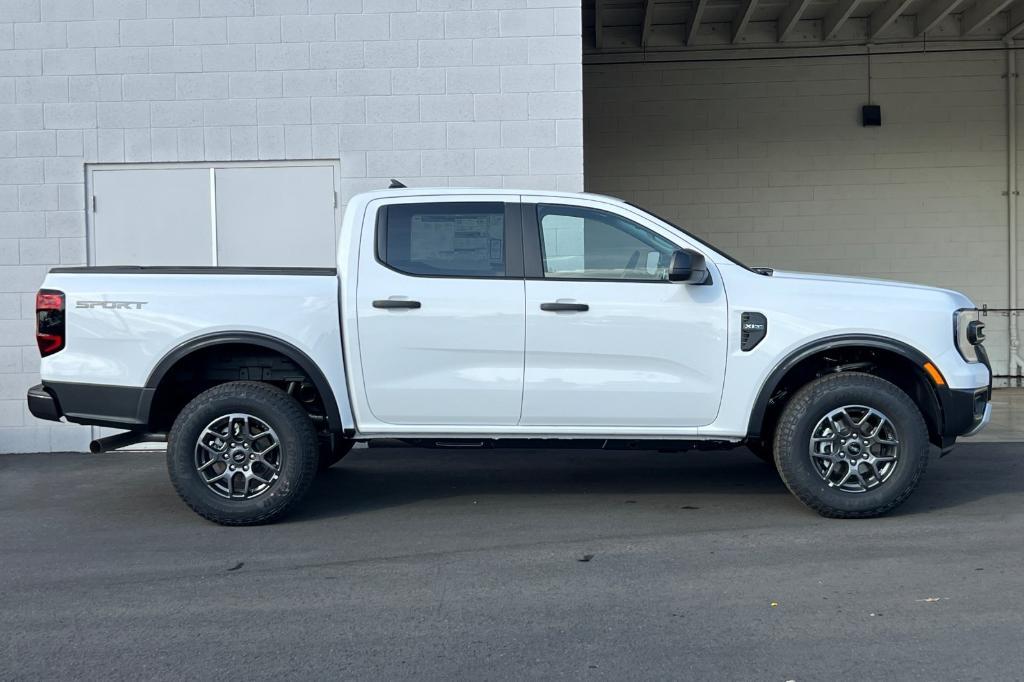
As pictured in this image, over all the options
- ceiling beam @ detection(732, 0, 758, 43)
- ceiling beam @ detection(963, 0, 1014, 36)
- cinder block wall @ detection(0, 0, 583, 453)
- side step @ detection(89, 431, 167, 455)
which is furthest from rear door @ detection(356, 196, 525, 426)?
ceiling beam @ detection(963, 0, 1014, 36)

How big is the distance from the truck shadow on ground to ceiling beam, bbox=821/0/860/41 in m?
6.40

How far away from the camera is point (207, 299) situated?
6453 mm

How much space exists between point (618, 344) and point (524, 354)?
57cm

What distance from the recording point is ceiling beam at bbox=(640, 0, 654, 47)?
13.4 m

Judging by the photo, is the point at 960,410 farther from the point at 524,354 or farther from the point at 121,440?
the point at 121,440

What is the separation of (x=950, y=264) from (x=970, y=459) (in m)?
6.81

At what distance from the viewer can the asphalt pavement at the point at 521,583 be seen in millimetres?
4246

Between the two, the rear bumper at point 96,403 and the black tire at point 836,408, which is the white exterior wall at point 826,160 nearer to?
the black tire at point 836,408

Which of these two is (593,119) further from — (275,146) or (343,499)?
(343,499)

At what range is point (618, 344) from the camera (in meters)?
6.39

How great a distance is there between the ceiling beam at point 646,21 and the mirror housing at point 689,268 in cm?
780

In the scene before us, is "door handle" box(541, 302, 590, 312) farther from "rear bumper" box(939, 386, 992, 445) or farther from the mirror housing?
"rear bumper" box(939, 386, 992, 445)

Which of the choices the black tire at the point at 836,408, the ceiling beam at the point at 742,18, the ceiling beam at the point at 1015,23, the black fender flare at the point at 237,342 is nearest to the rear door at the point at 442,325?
the black fender flare at the point at 237,342

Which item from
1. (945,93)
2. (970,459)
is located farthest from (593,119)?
(970,459)
